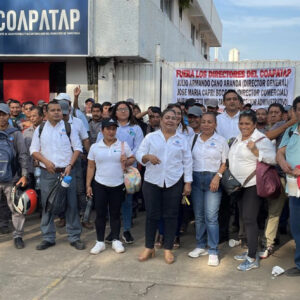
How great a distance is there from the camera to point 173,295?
372cm

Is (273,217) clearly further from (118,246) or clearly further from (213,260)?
(118,246)

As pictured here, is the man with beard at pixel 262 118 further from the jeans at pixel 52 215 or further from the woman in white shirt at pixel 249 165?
the jeans at pixel 52 215

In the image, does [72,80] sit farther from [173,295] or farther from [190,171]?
[173,295]

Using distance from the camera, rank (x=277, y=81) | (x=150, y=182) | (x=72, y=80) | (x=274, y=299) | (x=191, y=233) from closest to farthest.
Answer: (x=274, y=299), (x=150, y=182), (x=191, y=233), (x=277, y=81), (x=72, y=80)

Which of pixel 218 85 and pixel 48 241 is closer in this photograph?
pixel 48 241

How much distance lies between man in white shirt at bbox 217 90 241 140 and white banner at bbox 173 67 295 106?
9.13ft

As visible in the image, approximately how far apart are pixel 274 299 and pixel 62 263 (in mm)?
2398

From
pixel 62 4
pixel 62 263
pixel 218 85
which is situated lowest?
pixel 62 263

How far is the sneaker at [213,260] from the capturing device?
4.44m

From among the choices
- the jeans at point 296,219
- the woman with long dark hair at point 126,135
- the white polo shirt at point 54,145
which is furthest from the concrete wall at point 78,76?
the jeans at point 296,219

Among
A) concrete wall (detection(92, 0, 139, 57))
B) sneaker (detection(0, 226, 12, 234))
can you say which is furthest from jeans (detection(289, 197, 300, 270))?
concrete wall (detection(92, 0, 139, 57))

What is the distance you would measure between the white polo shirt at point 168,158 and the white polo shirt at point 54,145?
1.04m

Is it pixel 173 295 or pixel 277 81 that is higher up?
pixel 277 81

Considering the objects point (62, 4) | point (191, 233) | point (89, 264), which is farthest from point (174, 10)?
point (89, 264)
